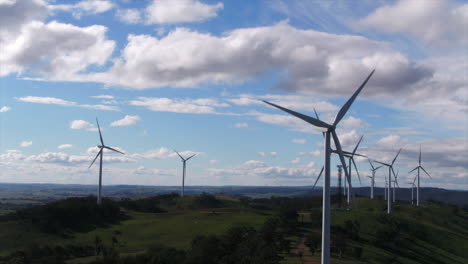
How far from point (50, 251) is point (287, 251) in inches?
1850

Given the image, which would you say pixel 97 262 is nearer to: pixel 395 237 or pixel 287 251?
pixel 287 251

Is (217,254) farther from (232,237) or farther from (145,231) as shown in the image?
(145,231)

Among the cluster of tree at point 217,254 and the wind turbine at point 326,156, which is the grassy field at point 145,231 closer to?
the cluster of tree at point 217,254

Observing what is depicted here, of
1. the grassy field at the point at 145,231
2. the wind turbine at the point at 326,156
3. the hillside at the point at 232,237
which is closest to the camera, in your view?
the wind turbine at the point at 326,156

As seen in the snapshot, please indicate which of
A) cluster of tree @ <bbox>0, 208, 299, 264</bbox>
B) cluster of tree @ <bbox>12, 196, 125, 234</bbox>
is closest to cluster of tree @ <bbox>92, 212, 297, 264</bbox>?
cluster of tree @ <bbox>0, 208, 299, 264</bbox>

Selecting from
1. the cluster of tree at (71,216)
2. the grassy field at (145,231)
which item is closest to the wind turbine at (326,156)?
the grassy field at (145,231)

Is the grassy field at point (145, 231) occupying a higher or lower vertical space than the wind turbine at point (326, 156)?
lower

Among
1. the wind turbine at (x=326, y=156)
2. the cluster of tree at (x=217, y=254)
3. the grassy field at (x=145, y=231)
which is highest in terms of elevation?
the wind turbine at (x=326, y=156)

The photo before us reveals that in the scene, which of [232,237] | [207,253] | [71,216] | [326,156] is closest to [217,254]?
[207,253]

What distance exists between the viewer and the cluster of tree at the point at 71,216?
466ft

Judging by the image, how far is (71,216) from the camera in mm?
152750

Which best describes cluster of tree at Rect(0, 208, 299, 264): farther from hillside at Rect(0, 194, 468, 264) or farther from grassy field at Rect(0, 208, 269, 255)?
grassy field at Rect(0, 208, 269, 255)

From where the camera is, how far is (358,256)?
356 ft

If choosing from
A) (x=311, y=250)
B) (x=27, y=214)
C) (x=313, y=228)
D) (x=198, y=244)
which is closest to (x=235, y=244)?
(x=198, y=244)
